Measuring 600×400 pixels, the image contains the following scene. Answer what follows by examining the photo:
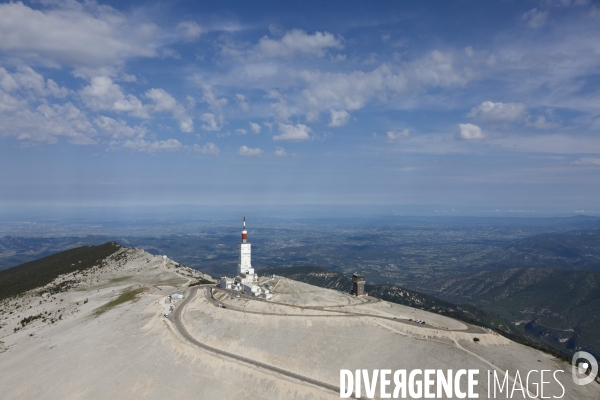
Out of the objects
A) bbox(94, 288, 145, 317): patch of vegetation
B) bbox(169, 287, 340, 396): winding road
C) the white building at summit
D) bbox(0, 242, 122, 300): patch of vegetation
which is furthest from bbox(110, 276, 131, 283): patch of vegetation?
bbox(169, 287, 340, 396): winding road

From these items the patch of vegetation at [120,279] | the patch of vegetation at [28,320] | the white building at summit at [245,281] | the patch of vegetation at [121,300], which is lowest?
the patch of vegetation at [28,320]

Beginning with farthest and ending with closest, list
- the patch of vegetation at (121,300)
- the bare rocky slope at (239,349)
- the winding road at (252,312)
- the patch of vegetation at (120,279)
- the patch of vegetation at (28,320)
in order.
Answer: the patch of vegetation at (120,279) → the patch of vegetation at (28,320) → the patch of vegetation at (121,300) → the bare rocky slope at (239,349) → the winding road at (252,312)

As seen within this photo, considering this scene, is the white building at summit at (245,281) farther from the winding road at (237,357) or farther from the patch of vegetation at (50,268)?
the patch of vegetation at (50,268)

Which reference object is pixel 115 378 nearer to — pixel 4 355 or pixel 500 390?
pixel 4 355

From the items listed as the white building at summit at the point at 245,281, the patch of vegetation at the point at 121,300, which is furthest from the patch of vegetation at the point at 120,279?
the white building at summit at the point at 245,281

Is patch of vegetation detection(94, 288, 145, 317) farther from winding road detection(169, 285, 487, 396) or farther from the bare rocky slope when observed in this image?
winding road detection(169, 285, 487, 396)

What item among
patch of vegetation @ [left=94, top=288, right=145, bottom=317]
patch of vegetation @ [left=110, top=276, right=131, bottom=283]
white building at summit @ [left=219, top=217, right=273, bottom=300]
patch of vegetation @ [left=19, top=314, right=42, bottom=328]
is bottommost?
patch of vegetation @ [left=19, top=314, right=42, bottom=328]

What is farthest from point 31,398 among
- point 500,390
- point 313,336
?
point 500,390
